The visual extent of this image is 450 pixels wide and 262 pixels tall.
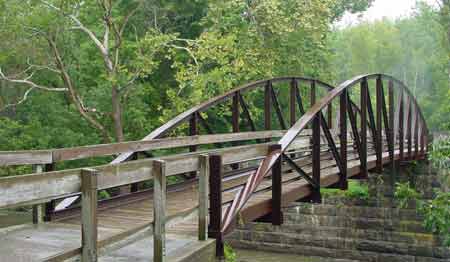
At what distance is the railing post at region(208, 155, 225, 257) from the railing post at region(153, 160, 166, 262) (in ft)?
3.48

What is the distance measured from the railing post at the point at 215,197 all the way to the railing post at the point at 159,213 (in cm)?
106

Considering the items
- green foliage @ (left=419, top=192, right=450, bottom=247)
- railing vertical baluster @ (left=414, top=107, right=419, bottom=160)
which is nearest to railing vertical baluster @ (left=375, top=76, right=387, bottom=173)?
green foliage @ (left=419, top=192, right=450, bottom=247)

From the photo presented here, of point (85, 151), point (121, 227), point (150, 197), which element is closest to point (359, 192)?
point (150, 197)

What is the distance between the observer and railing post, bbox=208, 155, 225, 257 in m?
5.57

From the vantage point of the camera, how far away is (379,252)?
1734cm

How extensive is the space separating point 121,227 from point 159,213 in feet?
4.40

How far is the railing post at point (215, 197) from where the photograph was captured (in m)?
5.57

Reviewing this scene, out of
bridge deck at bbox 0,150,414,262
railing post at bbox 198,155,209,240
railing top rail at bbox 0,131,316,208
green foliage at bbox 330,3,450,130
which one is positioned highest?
green foliage at bbox 330,3,450,130

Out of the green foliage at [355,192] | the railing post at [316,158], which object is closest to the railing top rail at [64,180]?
the railing post at [316,158]

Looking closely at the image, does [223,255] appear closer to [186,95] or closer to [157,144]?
[157,144]

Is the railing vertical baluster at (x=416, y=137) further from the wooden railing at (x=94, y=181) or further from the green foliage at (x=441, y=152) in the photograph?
the wooden railing at (x=94, y=181)

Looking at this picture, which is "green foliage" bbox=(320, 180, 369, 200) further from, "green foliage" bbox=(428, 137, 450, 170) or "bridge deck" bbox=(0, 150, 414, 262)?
"bridge deck" bbox=(0, 150, 414, 262)

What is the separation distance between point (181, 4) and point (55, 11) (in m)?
6.23

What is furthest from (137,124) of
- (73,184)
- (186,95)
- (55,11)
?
(73,184)
